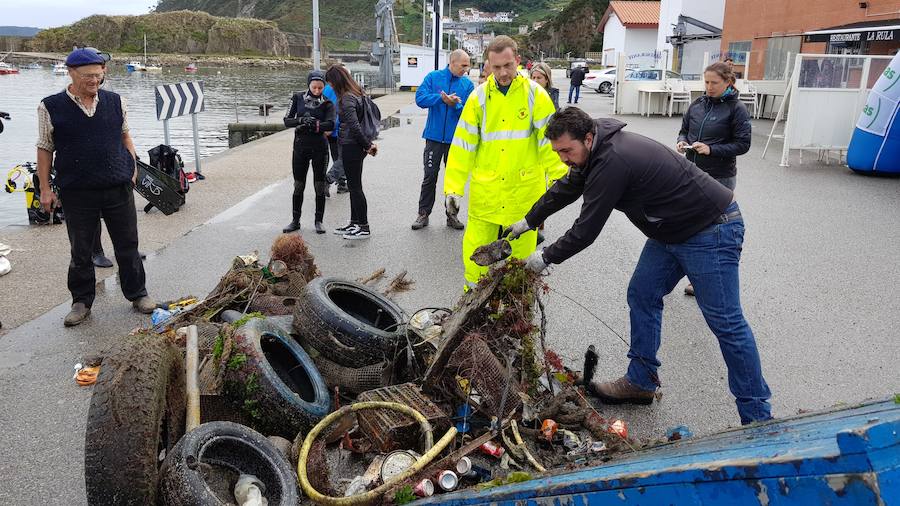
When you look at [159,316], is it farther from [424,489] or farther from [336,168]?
[336,168]

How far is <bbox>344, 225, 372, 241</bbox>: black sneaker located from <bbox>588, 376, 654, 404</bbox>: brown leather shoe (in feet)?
15.1

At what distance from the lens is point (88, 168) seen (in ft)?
18.0

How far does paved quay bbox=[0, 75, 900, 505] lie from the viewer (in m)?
4.33

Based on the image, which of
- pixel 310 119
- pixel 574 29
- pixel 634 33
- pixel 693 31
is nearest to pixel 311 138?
pixel 310 119

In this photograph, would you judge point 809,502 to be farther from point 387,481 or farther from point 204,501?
point 204,501

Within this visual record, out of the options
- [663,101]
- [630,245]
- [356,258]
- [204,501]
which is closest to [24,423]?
[204,501]

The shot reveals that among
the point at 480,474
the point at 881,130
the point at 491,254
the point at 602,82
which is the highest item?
the point at 602,82

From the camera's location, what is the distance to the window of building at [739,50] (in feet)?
99.3

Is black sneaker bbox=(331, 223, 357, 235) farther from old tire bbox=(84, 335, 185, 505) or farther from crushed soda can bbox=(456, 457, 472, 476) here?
crushed soda can bbox=(456, 457, 472, 476)

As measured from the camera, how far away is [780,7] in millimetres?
27156

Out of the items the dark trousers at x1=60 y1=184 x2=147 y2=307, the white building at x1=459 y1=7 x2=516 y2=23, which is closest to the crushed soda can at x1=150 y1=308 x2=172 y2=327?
the dark trousers at x1=60 y1=184 x2=147 y2=307

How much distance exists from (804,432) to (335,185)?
10.9 meters

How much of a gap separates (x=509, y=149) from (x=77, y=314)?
3784 mm

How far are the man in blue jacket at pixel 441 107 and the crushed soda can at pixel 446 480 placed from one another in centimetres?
556
